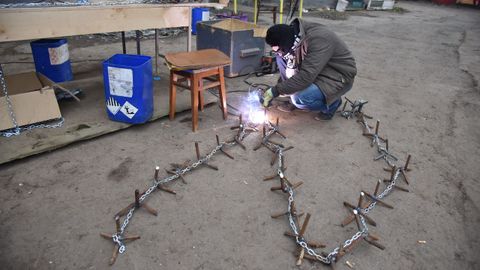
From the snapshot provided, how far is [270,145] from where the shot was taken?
3.09 meters

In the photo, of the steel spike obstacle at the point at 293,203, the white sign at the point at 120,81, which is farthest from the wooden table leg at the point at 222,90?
the white sign at the point at 120,81

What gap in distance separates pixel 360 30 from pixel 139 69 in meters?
8.13

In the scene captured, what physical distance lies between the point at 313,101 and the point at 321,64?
474 millimetres

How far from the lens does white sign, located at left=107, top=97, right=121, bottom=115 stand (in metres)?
3.04

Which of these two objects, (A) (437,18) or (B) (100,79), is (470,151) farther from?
(A) (437,18)

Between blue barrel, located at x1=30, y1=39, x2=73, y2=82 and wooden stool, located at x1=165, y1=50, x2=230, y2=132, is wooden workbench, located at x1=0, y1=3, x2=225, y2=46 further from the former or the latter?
blue barrel, located at x1=30, y1=39, x2=73, y2=82

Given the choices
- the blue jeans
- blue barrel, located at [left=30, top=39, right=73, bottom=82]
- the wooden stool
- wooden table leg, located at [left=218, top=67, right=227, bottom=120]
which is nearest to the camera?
the wooden stool

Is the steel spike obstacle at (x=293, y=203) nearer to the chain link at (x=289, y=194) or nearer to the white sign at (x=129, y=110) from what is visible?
the chain link at (x=289, y=194)

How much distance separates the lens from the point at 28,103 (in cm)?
285

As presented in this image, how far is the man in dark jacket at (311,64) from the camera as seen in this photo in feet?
9.98

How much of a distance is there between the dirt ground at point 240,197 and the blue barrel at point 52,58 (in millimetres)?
1571

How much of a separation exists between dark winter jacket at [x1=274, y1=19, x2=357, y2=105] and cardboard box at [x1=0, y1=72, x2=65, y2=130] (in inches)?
84.0

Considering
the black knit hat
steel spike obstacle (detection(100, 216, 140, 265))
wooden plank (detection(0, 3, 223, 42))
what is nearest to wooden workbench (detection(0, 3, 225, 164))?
wooden plank (detection(0, 3, 223, 42))

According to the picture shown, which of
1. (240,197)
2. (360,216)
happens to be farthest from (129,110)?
(360,216)
